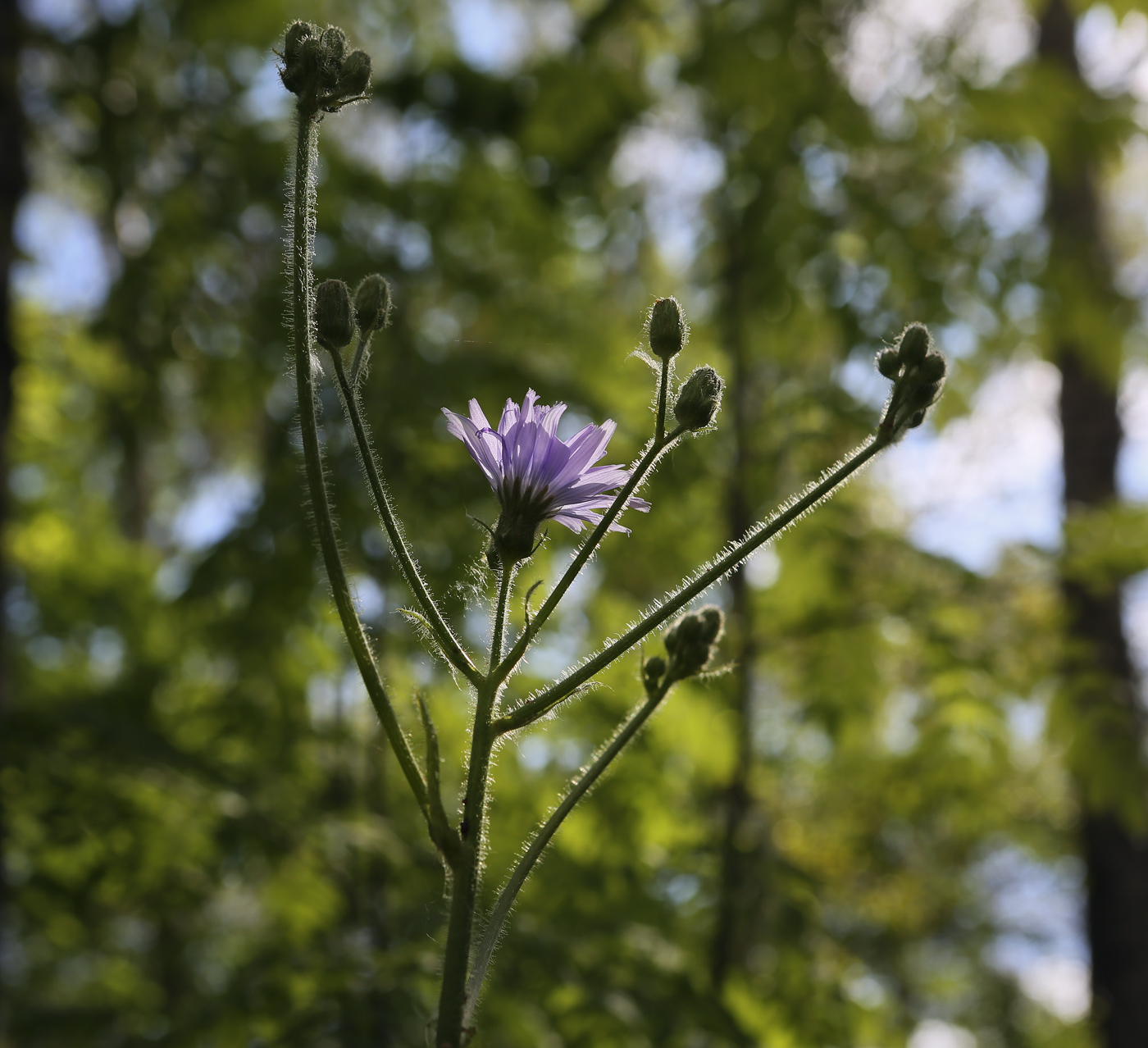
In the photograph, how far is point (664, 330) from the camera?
3.82 feet

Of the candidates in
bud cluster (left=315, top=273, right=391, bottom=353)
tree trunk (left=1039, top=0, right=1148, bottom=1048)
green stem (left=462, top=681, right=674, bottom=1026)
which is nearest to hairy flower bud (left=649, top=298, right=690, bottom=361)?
bud cluster (left=315, top=273, right=391, bottom=353)

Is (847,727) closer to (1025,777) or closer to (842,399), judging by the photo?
(842,399)

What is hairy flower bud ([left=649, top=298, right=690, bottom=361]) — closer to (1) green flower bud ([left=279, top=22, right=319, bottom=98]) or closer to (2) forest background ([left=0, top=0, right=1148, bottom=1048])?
(1) green flower bud ([left=279, top=22, right=319, bottom=98])

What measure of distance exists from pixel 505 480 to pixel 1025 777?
Answer: 8.86 m

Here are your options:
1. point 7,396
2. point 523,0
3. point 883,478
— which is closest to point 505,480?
point 7,396

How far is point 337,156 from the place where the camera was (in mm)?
4172

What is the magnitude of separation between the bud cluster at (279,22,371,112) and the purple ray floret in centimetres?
38

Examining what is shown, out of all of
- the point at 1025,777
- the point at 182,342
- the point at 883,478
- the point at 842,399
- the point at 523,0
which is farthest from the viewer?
the point at 523,0

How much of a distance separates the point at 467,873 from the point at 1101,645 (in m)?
5.78

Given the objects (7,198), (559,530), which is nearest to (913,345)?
(559,530)

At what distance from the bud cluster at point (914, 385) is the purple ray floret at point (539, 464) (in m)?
0.29

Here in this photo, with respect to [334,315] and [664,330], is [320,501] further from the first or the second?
[664,330]

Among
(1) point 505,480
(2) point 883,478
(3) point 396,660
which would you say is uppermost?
(2) point 883,478

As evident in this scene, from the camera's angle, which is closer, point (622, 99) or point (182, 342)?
point (622, 99)
